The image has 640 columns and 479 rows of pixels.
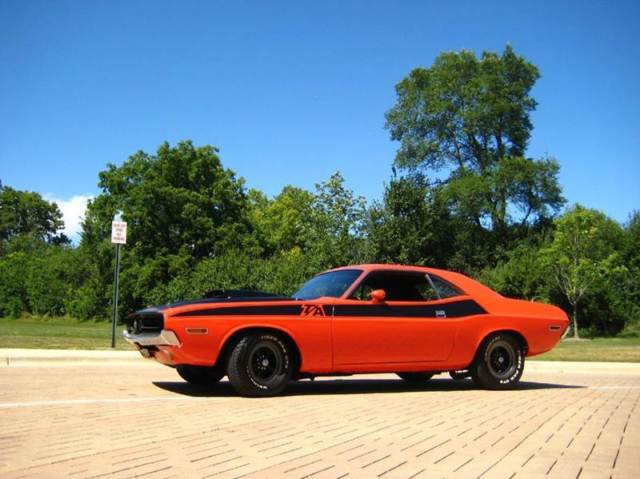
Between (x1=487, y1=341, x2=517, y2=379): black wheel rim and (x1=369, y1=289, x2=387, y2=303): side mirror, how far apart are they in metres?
1.79

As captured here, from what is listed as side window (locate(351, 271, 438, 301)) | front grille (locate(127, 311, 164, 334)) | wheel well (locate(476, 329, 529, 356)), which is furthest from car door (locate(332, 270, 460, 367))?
front grille (locate(127, 311, 164, 334))

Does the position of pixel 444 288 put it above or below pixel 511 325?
above

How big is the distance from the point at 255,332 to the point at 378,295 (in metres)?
1.55

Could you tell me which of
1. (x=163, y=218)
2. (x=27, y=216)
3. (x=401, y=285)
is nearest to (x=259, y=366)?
(x=401, y=285)

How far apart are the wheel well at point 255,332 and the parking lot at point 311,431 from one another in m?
0.40

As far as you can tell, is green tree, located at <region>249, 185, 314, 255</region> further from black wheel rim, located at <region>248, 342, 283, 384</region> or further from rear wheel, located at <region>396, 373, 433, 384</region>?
black wheel rim, located at <region>248, 342, 283, 384</region>

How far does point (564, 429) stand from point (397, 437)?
5.37ft

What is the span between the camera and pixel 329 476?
4.00 metres

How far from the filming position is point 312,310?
26.0 feet

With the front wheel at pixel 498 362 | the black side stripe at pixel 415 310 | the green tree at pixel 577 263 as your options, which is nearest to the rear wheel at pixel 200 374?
the black side stripe at pixel 415 310

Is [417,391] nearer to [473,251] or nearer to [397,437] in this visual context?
[397,437]

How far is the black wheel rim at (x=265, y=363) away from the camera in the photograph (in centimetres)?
758

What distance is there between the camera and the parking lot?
4.25 meters

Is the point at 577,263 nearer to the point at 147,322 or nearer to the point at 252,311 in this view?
the point at 252,311
